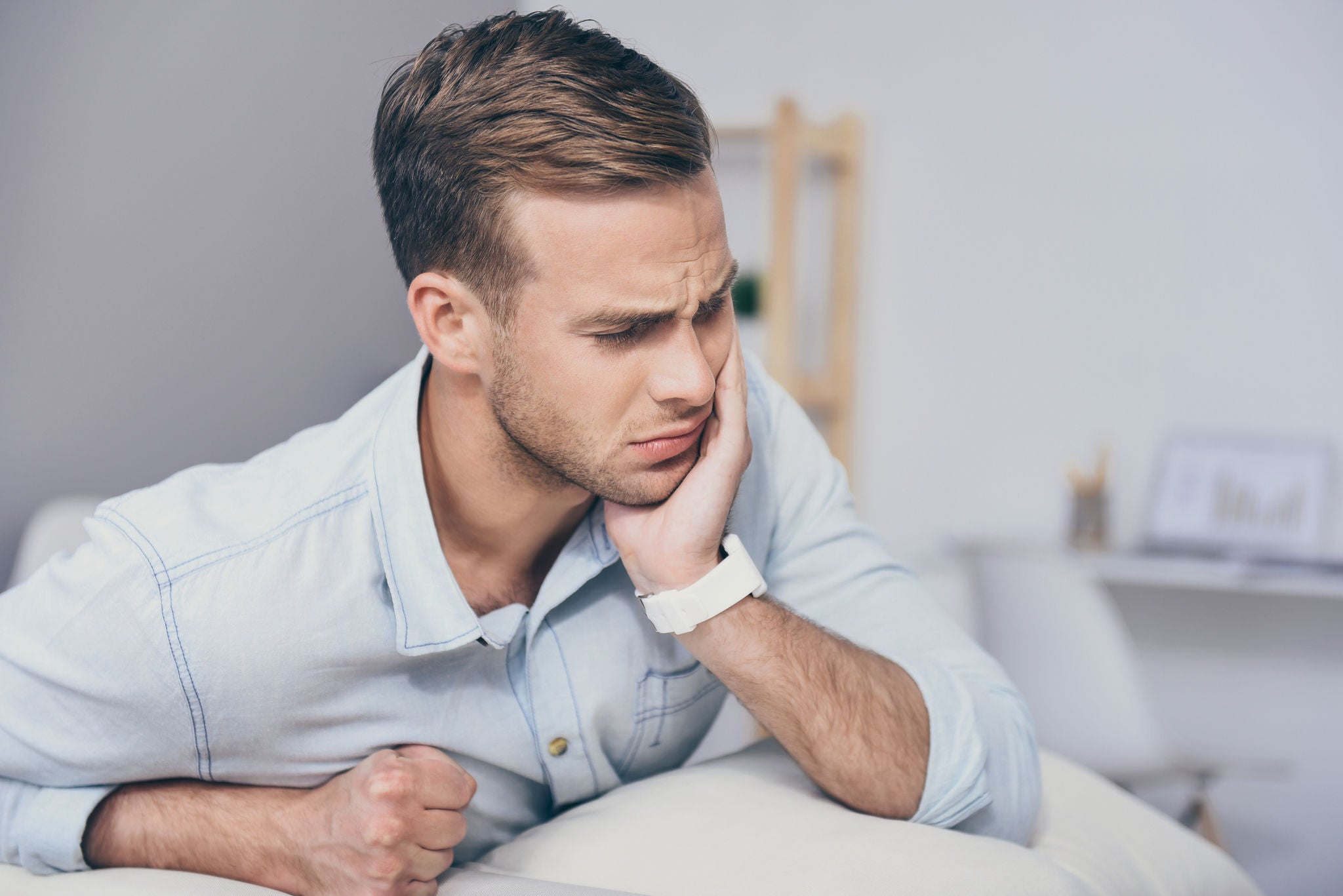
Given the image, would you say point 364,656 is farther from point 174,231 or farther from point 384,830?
point 174,231

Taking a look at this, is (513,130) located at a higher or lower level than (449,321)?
higher

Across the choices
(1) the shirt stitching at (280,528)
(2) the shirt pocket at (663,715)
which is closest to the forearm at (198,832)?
(1) the shirt stitching at (280,528)

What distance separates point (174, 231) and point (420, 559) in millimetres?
1199

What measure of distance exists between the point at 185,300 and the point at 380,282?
1.86 feet

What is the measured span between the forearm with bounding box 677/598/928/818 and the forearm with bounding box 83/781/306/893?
0.40 metres

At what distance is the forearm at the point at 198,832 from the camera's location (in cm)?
94

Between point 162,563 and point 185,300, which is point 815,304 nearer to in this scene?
point 185,300

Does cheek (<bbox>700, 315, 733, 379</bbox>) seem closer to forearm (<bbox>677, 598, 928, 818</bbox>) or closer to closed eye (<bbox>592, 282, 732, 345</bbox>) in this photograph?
closed eye (<bbox>592, 282, 732, 345</bbox>)

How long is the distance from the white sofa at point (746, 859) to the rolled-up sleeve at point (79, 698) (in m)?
0.05

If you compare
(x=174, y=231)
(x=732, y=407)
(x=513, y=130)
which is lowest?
(x=732, y=407)

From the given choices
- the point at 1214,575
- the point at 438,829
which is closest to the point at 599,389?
the point at 438,829

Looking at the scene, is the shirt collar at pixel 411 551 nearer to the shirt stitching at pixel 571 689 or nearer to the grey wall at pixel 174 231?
the shirt stitching at pixel 571 689

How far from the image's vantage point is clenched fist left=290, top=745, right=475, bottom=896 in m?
0.87

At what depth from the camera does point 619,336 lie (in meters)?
1.04
